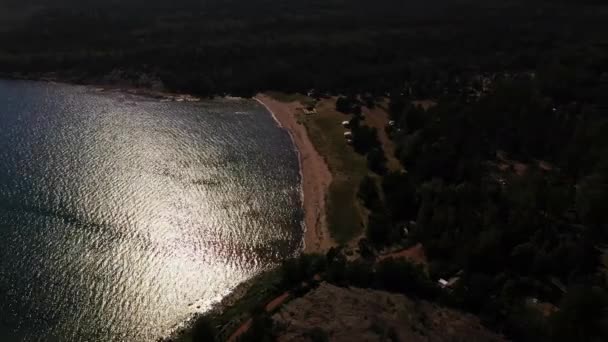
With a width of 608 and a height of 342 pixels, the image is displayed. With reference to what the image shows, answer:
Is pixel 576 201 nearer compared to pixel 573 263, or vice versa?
pixel 573 263

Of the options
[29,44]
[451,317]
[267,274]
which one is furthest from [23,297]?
[29,44]

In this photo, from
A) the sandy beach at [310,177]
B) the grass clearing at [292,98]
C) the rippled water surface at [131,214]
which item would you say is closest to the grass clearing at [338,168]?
the sandy beach at [310,177]

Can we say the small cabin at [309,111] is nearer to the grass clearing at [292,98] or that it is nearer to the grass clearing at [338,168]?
the grass clearing at [338,168]

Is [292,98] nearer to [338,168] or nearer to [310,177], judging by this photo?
[338,168]

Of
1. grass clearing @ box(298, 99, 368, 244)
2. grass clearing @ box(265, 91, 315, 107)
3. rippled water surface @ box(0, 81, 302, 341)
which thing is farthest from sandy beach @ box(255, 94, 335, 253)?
rippled water surface @ box(0, 81, 302, 341)

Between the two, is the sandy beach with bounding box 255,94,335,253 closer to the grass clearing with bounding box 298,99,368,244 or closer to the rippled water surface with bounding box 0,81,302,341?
the grass clearing with bounding box 298,99,368,244

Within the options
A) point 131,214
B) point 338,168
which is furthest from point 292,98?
point 131,214

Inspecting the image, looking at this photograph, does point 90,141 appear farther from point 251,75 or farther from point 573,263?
point 573,263

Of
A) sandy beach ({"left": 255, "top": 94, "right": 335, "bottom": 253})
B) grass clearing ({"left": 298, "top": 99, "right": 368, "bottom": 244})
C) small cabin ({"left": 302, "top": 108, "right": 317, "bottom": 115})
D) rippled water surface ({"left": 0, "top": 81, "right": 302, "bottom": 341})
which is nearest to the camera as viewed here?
rippled water surface ({"left": 0, "top": 81, "right": 302, "bottom": 341})
